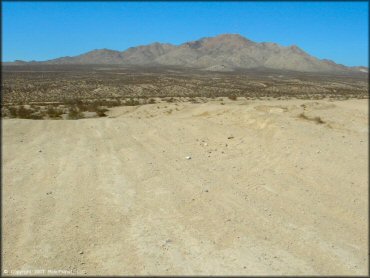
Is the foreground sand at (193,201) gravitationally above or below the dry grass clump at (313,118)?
below

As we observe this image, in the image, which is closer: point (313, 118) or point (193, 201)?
point (193, 201)

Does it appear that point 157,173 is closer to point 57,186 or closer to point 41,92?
point 57,186

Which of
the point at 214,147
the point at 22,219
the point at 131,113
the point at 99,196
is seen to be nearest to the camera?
the point at 22,219

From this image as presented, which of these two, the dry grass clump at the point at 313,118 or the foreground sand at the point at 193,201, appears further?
the dry grass clump at the point at 313,118

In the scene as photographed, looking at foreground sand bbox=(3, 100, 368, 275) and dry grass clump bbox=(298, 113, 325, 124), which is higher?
dry grass clump bbox=(298, 113, 325, 124)

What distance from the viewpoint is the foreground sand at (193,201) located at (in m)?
5.63

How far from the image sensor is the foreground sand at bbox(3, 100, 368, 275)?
5.63 meters

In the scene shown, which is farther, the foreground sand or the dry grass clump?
the dry grass clump

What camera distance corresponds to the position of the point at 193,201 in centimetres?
770

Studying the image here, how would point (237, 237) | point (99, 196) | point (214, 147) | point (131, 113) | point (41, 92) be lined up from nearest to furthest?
1. point (237, 237)
2. point (99, 196)
3. point (214, 147)
4. point (131, 113)
5. point (41, 92)

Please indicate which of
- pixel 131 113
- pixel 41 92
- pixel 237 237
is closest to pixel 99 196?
pixel 237 237

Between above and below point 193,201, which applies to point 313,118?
above

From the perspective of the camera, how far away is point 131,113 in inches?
924

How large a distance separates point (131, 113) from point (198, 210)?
16825 millimetres
